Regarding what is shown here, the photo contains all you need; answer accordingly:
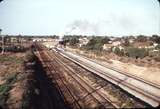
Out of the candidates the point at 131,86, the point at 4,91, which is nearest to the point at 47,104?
the point at 4,91

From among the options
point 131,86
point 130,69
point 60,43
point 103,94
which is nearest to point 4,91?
point 103,94

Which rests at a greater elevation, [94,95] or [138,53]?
[94,95]

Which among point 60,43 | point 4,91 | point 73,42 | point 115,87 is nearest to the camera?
point 4,91

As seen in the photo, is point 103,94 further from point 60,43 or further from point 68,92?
point 60,43

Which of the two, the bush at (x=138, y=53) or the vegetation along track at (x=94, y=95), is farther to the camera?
the bush at (x=138, y=53)

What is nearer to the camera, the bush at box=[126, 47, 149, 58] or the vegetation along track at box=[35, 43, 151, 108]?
the vegetation along track at box=[35, 43, 151, 108]

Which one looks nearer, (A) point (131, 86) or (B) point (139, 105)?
(B) point (139, 105)

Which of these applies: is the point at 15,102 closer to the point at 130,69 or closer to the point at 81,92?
the point at 81,92

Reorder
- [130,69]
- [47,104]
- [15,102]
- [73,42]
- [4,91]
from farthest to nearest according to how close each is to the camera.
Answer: [73,42] < [130,69] < [4,91] < [47,104] < [15,102]

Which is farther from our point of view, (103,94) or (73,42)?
(73,42)

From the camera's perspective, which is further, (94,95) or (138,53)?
(138,53)
